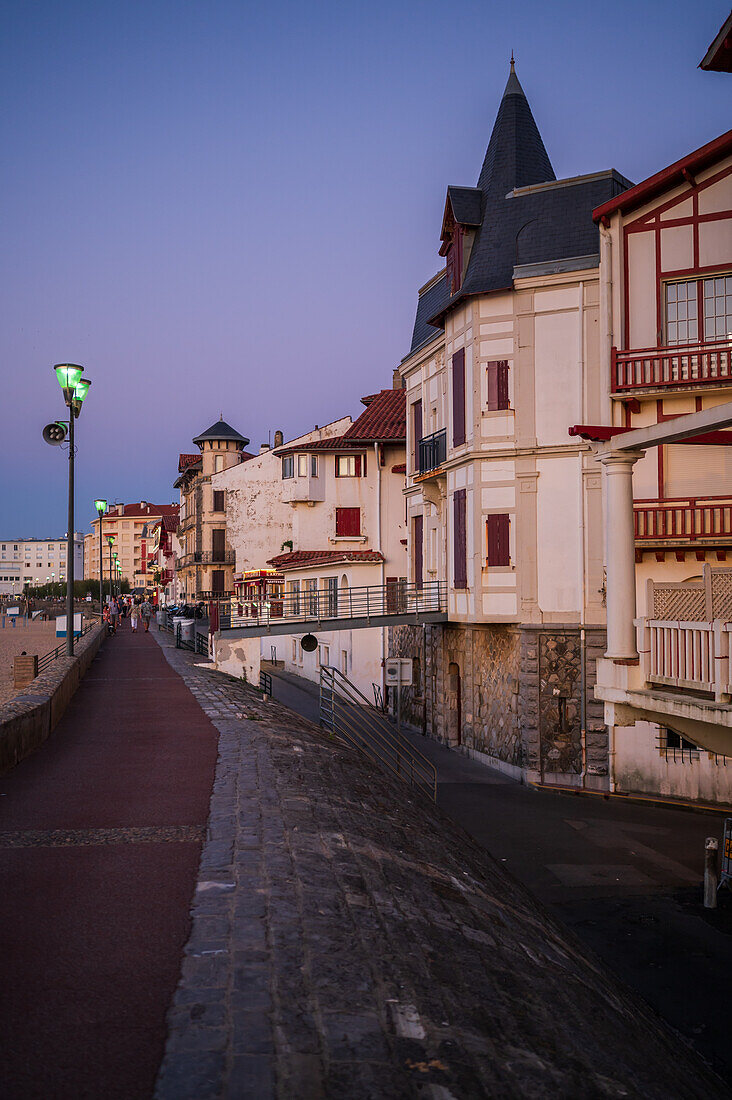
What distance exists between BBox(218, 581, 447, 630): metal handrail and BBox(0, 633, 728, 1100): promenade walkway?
1485 cm

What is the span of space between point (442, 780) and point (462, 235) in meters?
14.0

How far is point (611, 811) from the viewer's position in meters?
19.3

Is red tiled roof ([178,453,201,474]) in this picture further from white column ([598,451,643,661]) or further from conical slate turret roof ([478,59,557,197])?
white column ([598,451,643,661])

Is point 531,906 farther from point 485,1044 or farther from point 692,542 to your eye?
point 692,542

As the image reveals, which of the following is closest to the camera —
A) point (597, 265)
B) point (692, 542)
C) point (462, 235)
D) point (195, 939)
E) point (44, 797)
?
point (195, 939)

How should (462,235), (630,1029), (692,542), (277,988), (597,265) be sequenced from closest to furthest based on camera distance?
(277,988), (630,1029), (692,542), (597,265), (462,235)

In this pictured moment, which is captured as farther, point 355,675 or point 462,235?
point 355,675

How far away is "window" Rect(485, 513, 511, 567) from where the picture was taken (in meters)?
22.2

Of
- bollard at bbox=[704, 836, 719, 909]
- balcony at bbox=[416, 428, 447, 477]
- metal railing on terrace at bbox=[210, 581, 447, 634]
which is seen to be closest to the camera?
bollard at bbox=[704, 836, 719, 909]

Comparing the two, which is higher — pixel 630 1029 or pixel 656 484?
pixel 656 484

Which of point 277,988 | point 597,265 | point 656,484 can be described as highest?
point 597,265

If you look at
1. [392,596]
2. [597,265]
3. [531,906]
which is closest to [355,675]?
[392,596]

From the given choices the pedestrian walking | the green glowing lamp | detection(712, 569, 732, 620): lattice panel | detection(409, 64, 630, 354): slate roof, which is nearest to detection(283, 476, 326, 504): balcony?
detection(409, 64, 630, 354): slate roof

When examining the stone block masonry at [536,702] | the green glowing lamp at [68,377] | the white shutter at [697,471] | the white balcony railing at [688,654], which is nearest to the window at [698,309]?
the white shutter at [697,471]
